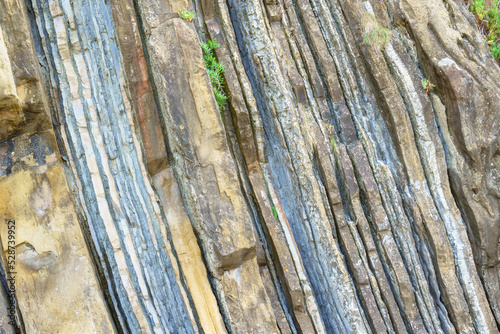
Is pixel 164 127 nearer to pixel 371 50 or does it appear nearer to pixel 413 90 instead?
pixel 371 50

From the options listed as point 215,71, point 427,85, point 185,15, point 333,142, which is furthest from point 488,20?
point 185,15

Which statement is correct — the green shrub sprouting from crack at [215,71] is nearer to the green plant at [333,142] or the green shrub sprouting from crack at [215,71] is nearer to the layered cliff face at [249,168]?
the layered cliff face at [249,168]

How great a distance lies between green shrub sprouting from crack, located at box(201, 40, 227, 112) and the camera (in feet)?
17.6

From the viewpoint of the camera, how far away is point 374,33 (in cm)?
666

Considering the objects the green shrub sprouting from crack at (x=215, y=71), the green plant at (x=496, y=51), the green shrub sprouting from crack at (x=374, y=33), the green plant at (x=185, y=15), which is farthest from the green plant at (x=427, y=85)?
the green plant at (x=185, y=15)

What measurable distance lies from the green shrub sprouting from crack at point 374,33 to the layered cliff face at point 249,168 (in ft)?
0.10

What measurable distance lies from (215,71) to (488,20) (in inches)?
253

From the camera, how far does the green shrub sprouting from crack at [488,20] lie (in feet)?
25.5

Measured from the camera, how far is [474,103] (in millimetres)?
6324

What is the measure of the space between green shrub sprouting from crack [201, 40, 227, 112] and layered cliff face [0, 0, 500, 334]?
14 centimetres

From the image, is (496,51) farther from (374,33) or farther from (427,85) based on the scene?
(374,33)

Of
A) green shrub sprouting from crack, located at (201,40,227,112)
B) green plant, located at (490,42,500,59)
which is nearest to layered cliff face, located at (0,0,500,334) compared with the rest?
green shrub sprouting from crack, located at (201,40,227,112)

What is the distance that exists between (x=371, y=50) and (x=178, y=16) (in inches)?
139

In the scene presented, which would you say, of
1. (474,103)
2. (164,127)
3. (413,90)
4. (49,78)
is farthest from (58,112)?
(474,103)
